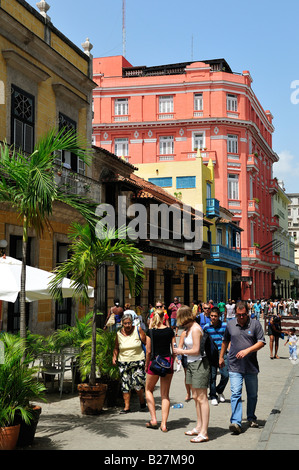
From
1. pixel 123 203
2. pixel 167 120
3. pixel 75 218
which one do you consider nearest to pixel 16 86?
pixel 75 218

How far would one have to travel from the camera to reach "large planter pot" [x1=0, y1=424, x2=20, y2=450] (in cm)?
609

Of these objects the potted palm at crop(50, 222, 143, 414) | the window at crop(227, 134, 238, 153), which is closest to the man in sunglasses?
the potted palm at crop(50, 222, 143, 414)

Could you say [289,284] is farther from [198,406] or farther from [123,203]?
[198,406]

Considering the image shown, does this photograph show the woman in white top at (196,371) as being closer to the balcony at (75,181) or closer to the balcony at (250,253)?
the balcony at (75,181)

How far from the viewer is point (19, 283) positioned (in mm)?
9414

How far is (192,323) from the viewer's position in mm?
7328

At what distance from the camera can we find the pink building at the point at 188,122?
48781 mm

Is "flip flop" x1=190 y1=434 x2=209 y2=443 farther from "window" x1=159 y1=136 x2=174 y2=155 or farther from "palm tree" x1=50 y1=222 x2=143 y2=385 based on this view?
"window" x1=159 y1=136 x2=174 y2=155

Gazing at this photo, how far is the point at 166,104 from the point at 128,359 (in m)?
43.2

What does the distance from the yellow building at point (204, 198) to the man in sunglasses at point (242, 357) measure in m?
29.0

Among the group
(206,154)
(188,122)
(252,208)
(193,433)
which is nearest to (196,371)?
(193,433)

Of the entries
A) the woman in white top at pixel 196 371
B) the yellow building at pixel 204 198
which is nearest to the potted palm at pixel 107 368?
the woman in white top at pixel 196 371

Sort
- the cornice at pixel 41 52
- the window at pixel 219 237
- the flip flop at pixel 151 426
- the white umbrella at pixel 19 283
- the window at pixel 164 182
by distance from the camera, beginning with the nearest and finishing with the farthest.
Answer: the flip flop at pixel 151 426 < the white umbrella at pixel 19 283 < the cornice at pixel 41 52 < the window at pixel 164 182 < the window at pixel 219 237

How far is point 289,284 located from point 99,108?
42.7m
